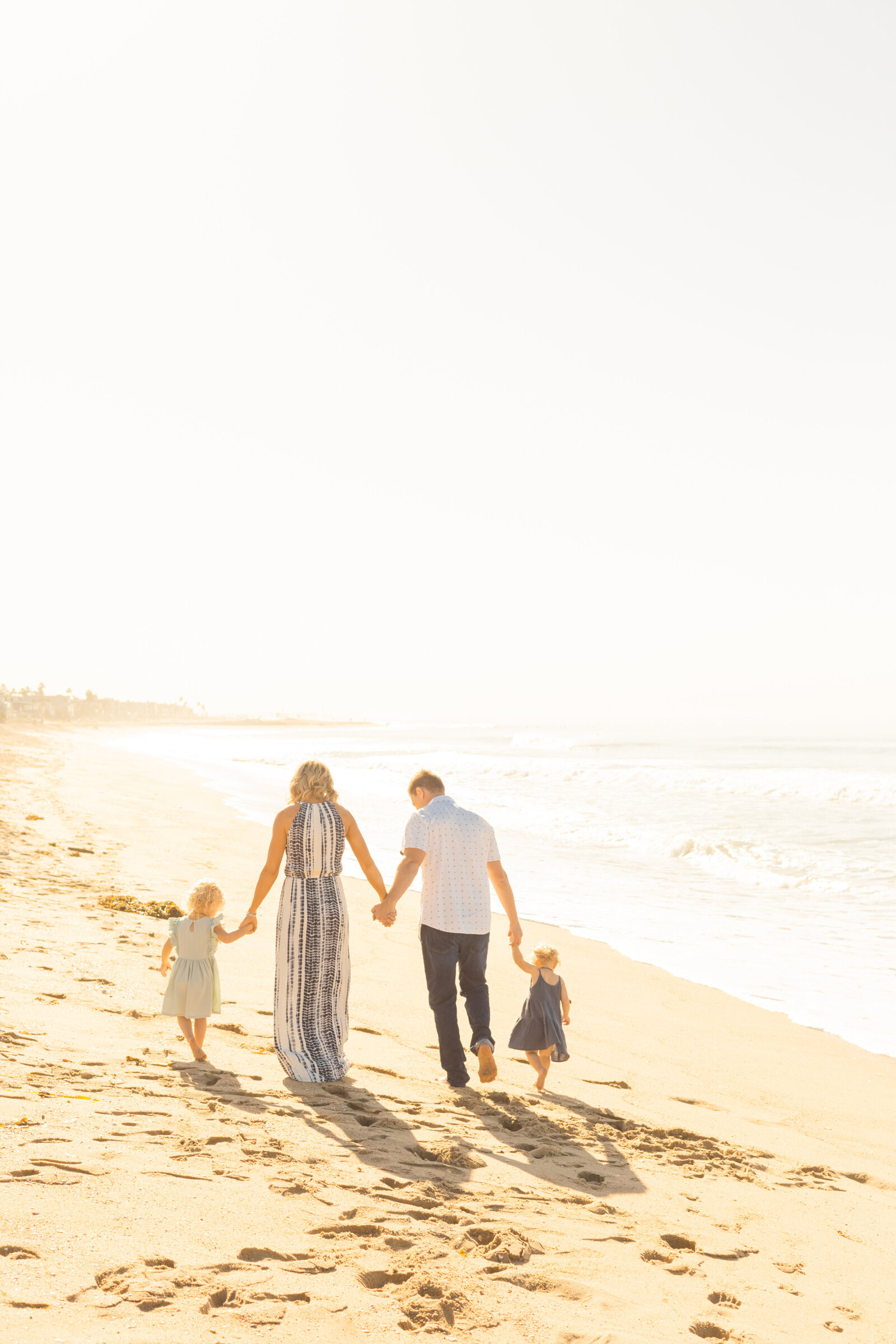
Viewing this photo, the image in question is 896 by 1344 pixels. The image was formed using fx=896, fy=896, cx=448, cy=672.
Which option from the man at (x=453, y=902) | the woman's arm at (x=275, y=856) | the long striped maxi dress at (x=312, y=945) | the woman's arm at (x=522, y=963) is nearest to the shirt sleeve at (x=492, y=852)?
the man at (x=453, y=902)

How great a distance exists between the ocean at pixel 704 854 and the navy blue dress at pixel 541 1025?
3209 mm

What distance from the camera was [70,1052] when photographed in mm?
4859

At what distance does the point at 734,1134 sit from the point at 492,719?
164866mm

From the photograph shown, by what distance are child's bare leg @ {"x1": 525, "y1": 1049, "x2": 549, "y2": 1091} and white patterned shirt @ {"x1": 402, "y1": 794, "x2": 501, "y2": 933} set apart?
0.78 m

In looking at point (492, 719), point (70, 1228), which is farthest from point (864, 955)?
point (492, 719)

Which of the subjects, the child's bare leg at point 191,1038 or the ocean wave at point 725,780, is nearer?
the child's bare leg at point 191,1038

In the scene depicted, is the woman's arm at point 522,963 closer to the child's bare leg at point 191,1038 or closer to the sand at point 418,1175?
the sand at point 418,1175

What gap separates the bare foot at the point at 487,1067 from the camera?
5.23 meters

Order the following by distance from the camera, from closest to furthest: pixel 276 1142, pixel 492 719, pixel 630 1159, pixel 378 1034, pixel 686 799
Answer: pixel 276 1142 < pixel 630 1159 < pixel 378 1034 < pixel 686 799 < pixel 492 719

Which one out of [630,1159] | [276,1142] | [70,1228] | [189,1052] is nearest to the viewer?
[70,1228]

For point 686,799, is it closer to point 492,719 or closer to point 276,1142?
point 276,1142

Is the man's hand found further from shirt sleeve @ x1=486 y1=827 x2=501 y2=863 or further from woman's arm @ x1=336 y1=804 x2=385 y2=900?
shirt sleeve @ x1=486 y1=827 x2=501 y2=863

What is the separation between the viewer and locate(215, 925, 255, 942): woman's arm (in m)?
5.14

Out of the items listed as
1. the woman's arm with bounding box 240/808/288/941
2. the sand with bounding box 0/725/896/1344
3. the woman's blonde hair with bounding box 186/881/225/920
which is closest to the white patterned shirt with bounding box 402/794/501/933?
the woman's arm with bounding box 240/808/288/941
